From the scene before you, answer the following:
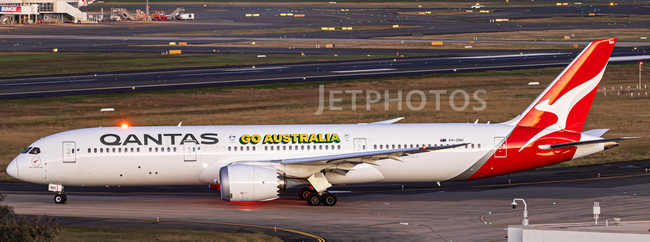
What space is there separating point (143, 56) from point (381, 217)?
7866 cm

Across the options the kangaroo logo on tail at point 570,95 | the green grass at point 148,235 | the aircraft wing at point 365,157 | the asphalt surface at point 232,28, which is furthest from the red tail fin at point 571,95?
the asphalt surface at point 232,28

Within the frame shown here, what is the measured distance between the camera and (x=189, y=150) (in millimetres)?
34188

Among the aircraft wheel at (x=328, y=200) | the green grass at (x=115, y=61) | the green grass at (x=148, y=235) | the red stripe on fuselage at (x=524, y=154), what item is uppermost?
the green grass at (x=115, y=61)

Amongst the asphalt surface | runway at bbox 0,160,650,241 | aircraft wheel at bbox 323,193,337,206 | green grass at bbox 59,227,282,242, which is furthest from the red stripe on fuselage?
the asphalt surface

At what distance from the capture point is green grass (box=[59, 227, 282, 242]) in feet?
87.6

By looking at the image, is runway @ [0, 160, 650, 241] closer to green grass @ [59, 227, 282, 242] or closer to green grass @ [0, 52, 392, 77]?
green grass @ [59, 227, 282, 242]

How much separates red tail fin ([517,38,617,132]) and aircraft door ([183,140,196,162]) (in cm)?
1595

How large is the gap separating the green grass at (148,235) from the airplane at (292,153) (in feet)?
20.3

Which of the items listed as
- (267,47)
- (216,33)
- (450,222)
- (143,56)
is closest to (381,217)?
(450,222)

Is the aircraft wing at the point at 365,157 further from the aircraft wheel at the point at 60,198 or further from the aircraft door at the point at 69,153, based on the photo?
the aircraft wheel at the point at 60,198

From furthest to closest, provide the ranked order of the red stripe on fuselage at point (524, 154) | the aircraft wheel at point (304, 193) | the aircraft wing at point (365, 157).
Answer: the aircraft wheel at point (304, 193), the red stripe on fuselage at point (524, 154), the aircraft wing at point (365, 157)

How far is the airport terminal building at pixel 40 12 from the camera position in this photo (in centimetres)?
16400

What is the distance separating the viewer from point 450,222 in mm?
29875

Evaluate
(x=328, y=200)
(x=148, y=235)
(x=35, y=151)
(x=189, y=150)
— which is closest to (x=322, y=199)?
(x=328, y=200)
